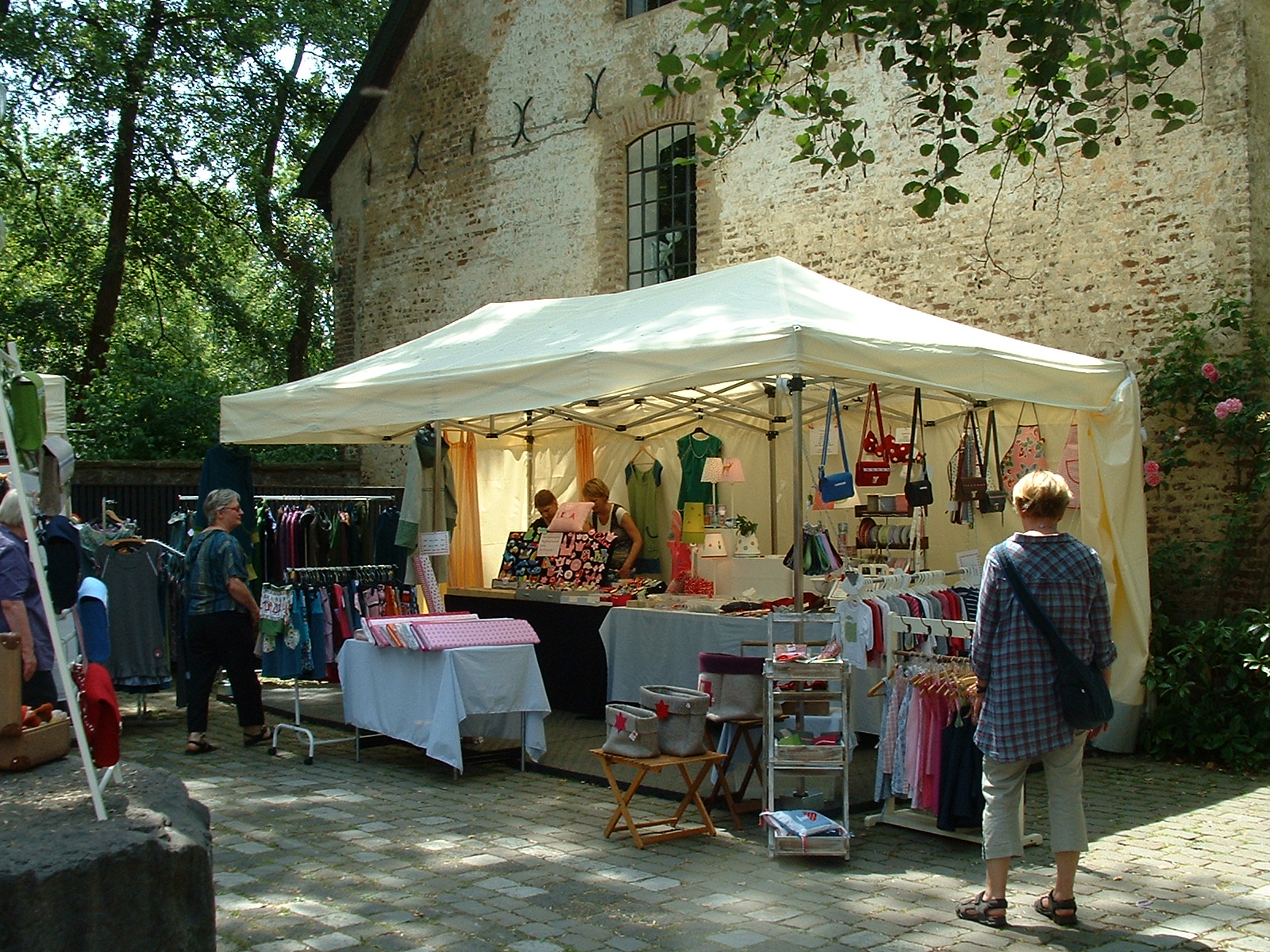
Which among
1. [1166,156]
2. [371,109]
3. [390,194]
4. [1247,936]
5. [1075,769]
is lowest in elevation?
[1247,936]

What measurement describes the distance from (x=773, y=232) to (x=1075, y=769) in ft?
25.3

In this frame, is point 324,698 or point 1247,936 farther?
point 324,698

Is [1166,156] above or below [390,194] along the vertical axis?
below

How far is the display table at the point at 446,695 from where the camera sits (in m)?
6.88

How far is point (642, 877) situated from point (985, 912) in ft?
4.55

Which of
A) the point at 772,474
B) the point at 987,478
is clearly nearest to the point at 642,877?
the point at 987,478

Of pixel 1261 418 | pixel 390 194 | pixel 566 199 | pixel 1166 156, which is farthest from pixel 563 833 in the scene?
pixel 390 194

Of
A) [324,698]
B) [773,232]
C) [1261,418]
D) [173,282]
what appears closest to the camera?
[1261,418]

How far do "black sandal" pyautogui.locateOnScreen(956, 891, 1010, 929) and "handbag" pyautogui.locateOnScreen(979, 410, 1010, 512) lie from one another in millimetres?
4109

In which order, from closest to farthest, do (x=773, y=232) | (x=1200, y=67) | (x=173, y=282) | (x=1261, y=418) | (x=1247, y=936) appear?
(x=1247, y=936) < (x=1261, y=418) < (x=1200, y=67) < (x=773, y=232) < (x=173, y=282)

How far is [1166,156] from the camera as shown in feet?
29.1

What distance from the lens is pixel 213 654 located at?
7.70 meters

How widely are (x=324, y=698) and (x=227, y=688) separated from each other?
3.57 feet

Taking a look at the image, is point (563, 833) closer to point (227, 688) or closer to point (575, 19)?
point (227, 688)
